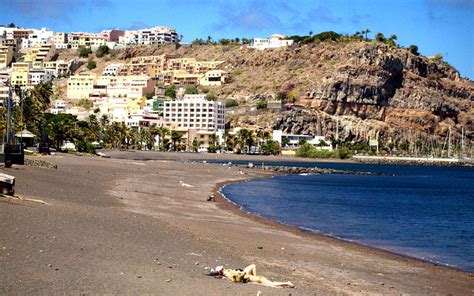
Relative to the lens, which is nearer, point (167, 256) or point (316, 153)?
point (167, 256)

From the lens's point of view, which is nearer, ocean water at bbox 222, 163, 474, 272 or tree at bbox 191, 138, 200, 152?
ocean water at bbox 222, 163, 474, 272

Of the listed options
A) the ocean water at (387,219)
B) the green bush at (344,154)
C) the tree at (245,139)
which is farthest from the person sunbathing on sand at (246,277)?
the green bush at (344,154)

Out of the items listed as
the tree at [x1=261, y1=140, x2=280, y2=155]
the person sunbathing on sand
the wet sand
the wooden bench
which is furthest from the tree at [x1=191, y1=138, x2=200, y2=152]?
the person sunbathing on sand

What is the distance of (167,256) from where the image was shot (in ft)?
57.9

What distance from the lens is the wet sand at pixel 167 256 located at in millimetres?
13648

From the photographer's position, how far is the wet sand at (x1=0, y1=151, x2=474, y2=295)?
1365cm

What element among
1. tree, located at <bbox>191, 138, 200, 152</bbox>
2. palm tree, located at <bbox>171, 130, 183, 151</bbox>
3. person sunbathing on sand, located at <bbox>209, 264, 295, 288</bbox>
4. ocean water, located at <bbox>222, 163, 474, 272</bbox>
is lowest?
ocean water, located at <bbox>222, 163, 474, 272</bbox>

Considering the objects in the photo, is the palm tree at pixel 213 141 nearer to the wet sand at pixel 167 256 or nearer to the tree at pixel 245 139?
the tree at pixel 245 139

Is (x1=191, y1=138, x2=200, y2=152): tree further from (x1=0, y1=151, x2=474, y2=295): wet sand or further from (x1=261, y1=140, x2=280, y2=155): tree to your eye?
(x1=0, y1=151, x2=474, y2=295): wet sand

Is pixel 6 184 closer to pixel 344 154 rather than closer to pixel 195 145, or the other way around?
pixel 195 145

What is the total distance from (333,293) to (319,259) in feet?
19.2

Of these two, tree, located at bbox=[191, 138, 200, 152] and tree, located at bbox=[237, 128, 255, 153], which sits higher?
tree, located at bbox=[237, 128, 255, 153]

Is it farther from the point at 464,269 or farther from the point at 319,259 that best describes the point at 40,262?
the point at 464,269

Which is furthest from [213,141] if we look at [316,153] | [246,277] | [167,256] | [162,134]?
[246,277]
